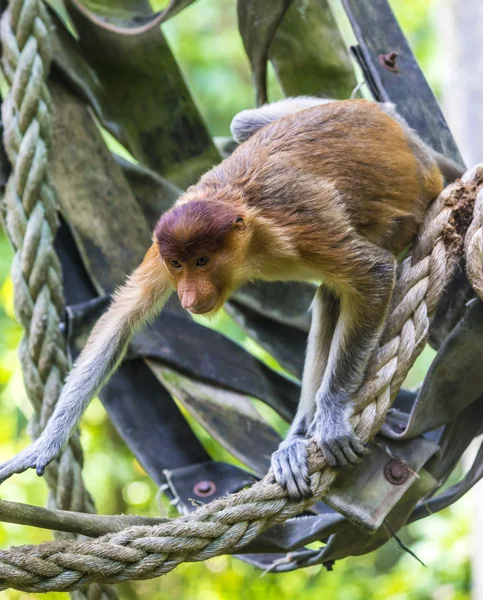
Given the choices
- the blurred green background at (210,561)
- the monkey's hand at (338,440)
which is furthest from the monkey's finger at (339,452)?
the blurred green background at (210,561)

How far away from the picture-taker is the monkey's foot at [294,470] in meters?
2.48

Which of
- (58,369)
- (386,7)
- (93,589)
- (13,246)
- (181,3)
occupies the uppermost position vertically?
(181,3)

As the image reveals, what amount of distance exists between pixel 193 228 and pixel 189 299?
0.87ft

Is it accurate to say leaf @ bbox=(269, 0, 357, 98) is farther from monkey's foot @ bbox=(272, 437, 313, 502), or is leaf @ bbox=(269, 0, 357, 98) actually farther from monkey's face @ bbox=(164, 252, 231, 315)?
monkey's foot @ bbox=(272, 437, 313, 502)

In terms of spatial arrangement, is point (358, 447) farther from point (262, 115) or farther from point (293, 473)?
point (262, 115)

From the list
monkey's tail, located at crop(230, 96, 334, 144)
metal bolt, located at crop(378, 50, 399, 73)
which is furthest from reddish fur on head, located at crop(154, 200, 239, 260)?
metal bolt, located at crop(378, 50, 399, 73)

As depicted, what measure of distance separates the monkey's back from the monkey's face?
329 mm

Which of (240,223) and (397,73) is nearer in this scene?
(240,223)

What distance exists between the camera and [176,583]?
6.46 meters

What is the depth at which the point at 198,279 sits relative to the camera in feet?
9.21

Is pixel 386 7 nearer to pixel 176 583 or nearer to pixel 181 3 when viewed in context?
pixel 181 3

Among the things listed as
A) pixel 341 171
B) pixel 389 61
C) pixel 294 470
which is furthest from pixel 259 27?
pixel 294 470

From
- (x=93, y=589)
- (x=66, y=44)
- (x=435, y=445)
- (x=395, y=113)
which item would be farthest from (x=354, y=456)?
(x=66, y=44)

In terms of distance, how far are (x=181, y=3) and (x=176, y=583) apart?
483cm
